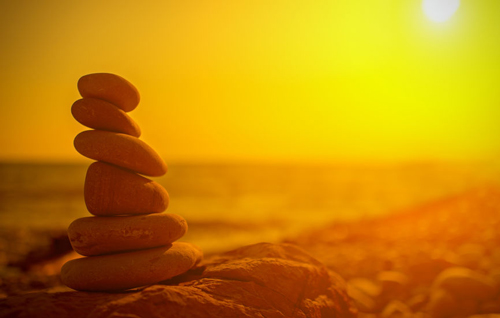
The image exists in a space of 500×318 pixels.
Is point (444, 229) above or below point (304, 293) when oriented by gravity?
above

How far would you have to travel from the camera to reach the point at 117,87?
4555 millimetres

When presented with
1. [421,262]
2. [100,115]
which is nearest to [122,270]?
[100,115]

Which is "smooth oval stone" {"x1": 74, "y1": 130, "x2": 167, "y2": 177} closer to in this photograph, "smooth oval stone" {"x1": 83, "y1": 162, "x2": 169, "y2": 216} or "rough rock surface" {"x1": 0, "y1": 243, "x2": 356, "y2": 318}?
"smooth oval stone" {"x1": 83, "y1": 162, "x2": 169, "y2": 216}

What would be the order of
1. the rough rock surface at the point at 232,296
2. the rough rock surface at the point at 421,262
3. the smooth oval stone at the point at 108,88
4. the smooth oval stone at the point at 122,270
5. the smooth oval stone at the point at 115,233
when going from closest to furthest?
the rough rock surface at the point at 232,296 < the smooth oval stone at the point at 122,270 < the smooth oval stone at the point at 115,233 < the smooth oval stone at the point at 108,88 < the rough rock surface at the point at 421,262

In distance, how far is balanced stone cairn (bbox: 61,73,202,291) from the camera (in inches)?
163

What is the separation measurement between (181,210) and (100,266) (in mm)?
18761

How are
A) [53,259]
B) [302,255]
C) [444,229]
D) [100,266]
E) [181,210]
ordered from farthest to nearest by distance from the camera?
[181,210]
[444,229]
[53,259]
[302,255]
[100,266]

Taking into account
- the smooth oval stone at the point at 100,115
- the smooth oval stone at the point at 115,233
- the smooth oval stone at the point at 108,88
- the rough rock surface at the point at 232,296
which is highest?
the smooth oval stone at the point at 108,88

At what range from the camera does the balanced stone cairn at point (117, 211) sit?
4133 millimetres

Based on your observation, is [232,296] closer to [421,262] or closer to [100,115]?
[100,115]

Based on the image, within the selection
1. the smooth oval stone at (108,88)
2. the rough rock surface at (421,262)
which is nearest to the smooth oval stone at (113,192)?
the smooth oval stone at (108,88)

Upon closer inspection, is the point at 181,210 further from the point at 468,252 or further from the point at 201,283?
the point at 201,283

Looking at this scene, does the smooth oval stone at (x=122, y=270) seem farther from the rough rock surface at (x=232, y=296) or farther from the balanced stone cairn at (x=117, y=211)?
the rough rock surface at (x=232, y=296)

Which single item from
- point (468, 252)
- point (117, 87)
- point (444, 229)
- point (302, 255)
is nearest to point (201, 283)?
point (302, 255)
